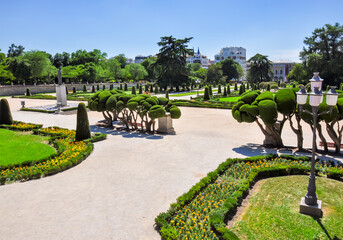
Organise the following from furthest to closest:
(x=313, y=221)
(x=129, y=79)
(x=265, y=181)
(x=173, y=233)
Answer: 1. (x=129, y=79)
2. (x=265, y=181)
3. (x=313, y=221)
4. (x=173, y=233)

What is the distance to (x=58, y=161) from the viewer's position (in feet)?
39.9

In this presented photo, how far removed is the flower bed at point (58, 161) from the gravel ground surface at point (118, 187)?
1.09 feet

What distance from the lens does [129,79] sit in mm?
90688

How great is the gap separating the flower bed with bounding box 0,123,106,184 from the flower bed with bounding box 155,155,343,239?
6.12m

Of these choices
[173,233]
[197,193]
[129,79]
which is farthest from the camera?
[129,79]

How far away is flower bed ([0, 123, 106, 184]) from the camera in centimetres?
1058

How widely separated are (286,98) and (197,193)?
6954 millimetres

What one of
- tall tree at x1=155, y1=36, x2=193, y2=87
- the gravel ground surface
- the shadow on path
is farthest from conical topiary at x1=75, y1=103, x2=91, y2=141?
tall tree at x1=155, y1=36, x2=193, y2=87

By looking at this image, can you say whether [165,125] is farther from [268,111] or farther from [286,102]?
[286,102]

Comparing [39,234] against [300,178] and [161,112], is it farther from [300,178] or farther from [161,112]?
[161,112]

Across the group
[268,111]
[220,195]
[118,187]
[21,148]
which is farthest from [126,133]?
[220,195]

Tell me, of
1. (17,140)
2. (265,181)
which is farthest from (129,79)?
(265,181)

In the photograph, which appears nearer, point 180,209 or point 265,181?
point 180,209

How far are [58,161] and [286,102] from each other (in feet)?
36.4
